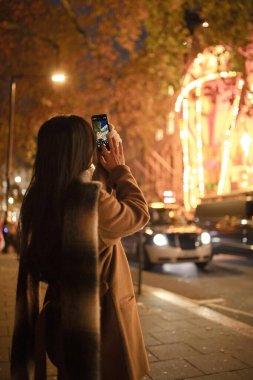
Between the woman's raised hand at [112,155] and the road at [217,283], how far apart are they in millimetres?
4915

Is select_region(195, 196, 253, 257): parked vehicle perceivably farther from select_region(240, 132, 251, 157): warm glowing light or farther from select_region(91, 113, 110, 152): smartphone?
select_region(91, 113, 110, 152): smartphone

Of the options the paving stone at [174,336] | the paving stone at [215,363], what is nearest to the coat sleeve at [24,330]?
the paving stone at [215,363]

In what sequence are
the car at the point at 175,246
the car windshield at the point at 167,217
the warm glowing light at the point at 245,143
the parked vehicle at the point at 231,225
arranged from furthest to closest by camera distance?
the warm glowing light at the point at 245,143, the car windshield at the point at 167,217, the parked vehicle at the point at 231,225, the car at the point at 175,246

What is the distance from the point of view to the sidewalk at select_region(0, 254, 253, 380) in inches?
164

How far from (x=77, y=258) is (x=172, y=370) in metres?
2.64

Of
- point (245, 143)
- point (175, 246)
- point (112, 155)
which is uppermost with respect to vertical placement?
point (245, 143)

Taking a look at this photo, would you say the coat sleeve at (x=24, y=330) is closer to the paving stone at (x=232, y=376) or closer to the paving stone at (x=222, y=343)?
the paving stone at (x=232, y=376)

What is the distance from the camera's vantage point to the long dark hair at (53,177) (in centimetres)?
205

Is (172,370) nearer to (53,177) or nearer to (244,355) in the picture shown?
(244,355)

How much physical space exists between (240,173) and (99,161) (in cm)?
2258

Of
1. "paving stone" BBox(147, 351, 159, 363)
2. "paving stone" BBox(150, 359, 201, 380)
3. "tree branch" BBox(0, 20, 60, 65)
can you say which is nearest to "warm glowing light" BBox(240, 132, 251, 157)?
"tree branch" BBox(0, 20, 60, 65)

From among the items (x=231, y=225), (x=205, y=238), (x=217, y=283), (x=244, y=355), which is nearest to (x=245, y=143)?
(x=231, y=225)

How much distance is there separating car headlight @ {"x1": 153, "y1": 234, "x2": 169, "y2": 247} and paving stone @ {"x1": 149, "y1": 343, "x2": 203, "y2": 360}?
7264 mm

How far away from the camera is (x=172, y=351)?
4.73 metres
